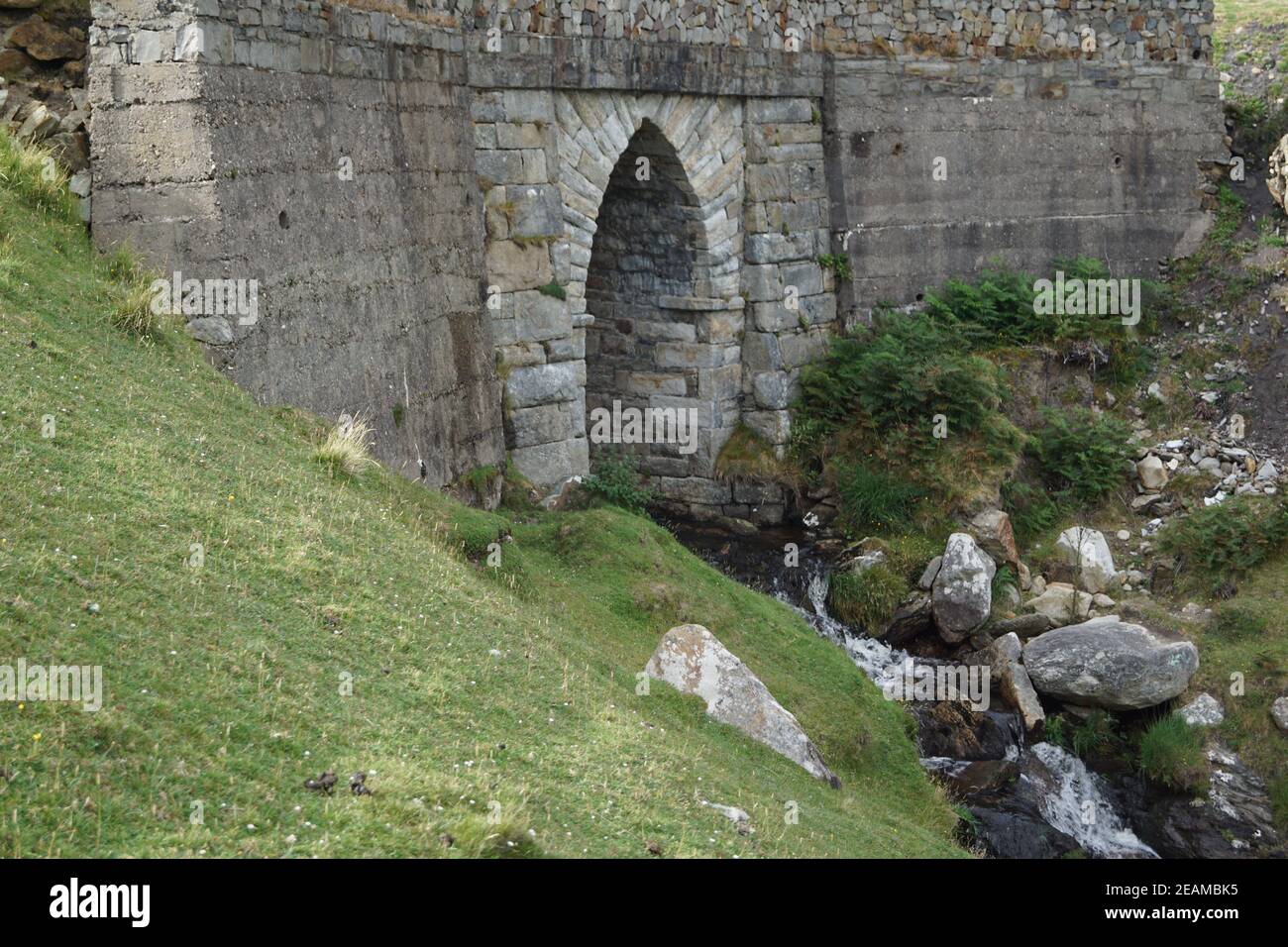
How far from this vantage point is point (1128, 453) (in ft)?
51.9

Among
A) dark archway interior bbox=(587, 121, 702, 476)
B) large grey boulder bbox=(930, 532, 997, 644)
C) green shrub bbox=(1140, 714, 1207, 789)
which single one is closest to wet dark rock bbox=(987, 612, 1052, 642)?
large grey boulder bbox=(930, 532, 997, 644)

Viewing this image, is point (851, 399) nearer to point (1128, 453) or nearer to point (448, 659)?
point (1128, 453)

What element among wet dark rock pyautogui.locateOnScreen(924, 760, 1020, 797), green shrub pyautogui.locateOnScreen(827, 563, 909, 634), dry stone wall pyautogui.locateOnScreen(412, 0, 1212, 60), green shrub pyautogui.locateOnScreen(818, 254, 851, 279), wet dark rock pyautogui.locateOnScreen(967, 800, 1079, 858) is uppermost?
dry stone wall pyautogui.locateOnScreen(412, 0, 1212, 60)

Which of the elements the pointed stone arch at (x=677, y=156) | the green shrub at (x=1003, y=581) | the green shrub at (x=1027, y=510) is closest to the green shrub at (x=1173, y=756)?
the green shrub at (x=1003, y=581)

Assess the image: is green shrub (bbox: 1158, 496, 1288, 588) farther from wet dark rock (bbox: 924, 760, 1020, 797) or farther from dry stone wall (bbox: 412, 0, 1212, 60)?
dry stone wall (bbox: 412, 0, 1212, 60)

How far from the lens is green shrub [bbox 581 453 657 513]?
1342 cm

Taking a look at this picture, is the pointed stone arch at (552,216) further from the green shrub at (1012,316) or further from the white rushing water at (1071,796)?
the green shrub at (1012,316)

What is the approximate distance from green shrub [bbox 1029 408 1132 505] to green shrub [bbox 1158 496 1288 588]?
4.12 ft

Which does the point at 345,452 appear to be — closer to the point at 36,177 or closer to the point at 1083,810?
the point at 36,177

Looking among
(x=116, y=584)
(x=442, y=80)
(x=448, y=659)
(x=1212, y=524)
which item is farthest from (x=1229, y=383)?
(x=116, y=584)

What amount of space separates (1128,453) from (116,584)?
12.3m

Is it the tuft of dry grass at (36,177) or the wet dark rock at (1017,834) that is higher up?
the tuft of dry grass at (36,177)

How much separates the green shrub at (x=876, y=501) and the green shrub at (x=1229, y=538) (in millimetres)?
2519

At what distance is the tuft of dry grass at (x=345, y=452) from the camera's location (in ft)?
29.1
